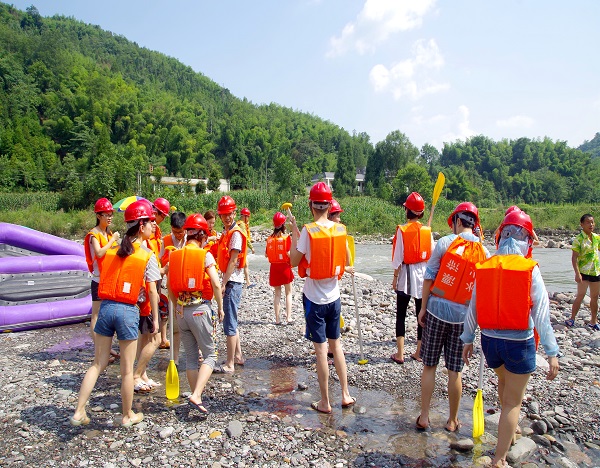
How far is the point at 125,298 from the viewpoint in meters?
3.95

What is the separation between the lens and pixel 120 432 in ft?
13.3

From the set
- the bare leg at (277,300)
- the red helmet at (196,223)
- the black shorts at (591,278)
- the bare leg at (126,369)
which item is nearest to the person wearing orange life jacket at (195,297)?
the red helmet at (196,223)

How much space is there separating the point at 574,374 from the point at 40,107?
10552cm

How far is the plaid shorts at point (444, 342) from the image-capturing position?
3.98m

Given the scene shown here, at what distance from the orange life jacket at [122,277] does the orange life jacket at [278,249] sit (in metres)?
3.54

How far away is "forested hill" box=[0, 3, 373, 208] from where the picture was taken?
57.3 m

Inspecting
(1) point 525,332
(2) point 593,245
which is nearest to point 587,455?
(1) point 525,332

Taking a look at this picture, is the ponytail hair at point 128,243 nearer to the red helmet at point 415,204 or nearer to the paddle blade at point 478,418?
the red helmet at point 415,204

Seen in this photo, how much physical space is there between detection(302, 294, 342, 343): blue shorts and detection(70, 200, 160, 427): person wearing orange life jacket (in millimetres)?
1468

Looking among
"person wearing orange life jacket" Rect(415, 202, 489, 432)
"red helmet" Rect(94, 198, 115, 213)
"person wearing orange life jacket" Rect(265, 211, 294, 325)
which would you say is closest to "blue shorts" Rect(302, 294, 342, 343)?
"person wearing orange life jacket" Rect(415, 202, 489, 432)

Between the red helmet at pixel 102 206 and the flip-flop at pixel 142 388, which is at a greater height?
the red helmet at pixel 102 206

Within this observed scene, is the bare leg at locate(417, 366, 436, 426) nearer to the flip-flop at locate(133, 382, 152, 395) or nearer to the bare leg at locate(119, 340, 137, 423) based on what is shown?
the bare leg at locate(119, 340, 137, 423)

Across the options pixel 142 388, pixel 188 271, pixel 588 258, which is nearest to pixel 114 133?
pixel 588 258

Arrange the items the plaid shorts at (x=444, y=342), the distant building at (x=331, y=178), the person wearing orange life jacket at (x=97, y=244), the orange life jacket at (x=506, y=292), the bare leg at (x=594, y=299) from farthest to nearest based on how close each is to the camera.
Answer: the distant building at (x=331, y=178), the bare leg at (x=594, y=299), the person wearing orange life jacket at (x=97, y=244), the plaid shorts at (x=444, y=342), the orange life jacket at (x=506, y=292)
